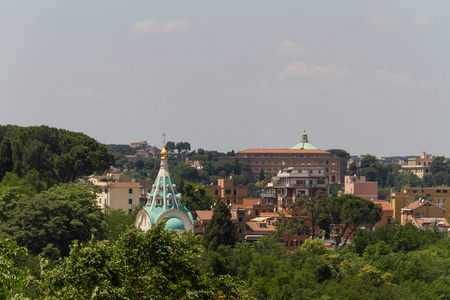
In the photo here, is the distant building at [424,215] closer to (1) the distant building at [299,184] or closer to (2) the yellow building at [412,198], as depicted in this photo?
(2) the yellow building at [412,198]

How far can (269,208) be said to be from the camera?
96.9 metres

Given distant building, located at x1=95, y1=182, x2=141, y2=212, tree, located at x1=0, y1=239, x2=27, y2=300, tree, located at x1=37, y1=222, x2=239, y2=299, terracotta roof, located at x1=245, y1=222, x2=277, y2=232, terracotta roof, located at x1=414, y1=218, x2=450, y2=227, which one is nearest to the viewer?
tree, located at x1=0, y1=239, x2=27, y2=300

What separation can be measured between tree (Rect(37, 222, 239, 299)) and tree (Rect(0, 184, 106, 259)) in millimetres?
30068

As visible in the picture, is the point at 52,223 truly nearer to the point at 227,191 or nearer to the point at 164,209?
the point at 164,209

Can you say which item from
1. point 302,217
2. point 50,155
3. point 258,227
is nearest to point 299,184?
point 302,217

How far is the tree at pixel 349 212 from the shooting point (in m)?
82.6

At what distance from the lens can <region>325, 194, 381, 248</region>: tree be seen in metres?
82.6

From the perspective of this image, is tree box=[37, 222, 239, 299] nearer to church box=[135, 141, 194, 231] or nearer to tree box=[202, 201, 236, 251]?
tree box=[202, 201, 236, 251]

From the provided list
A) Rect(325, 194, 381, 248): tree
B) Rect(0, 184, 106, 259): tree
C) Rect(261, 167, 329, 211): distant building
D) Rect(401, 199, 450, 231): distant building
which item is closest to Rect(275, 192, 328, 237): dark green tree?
Rect(325, 194, 381, 248): tree

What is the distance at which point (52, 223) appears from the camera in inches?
2334

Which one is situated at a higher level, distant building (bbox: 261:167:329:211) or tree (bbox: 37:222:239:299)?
distant building (bbox: 261:167:329:211)

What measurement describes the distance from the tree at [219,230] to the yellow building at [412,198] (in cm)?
3162

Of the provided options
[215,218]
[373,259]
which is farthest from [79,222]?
[373,259]

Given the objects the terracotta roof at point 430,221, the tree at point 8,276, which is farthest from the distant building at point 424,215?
the tree at point 8,276
